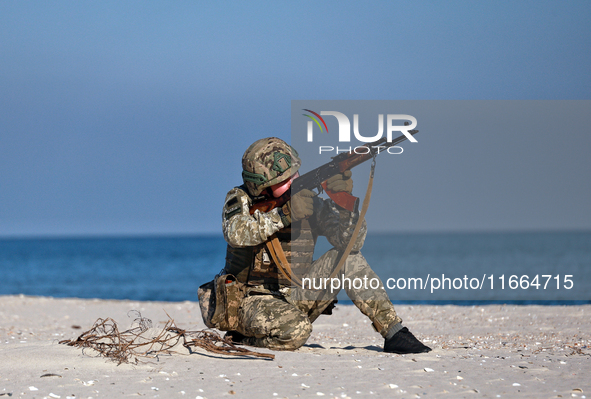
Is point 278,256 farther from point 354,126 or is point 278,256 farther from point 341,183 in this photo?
point 354,126

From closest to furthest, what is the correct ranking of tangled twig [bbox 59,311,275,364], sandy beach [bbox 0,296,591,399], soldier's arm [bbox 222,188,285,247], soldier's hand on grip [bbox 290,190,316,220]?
sandy beach [bbox 0,296,591,399]
tangled twig [bbox 59,311,275,364]
soldier's arm [bbox 222,188,285,247]
soldier's hand on grip [bbox 290,190,316,220]

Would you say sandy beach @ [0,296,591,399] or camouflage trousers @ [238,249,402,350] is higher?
camouflage trousers @ [238,249,402,350]

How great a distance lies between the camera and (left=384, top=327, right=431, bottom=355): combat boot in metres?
4.60

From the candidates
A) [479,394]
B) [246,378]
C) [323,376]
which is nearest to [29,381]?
[246,378]

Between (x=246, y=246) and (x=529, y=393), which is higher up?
(x=246, y=246)

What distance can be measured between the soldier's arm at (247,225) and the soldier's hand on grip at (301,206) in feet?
0.47

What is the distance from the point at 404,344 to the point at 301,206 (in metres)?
1.42

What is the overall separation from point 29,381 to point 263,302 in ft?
6.26

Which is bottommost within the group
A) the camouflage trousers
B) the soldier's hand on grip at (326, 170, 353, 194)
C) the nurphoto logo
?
the camouflage trousers

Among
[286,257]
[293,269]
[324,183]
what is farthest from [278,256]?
[324,183]

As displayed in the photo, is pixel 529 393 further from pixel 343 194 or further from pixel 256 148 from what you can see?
pixel 256 148

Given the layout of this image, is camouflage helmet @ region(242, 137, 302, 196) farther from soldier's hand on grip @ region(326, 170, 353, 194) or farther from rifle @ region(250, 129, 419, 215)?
soldier's hand on grip @ region(326, 170, 353, 194)

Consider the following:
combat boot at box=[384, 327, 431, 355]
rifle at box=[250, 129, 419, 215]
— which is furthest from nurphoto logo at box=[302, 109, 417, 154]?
combat boot at box=[384, 327, 431, 355]

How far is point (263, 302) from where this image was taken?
4.76 m
